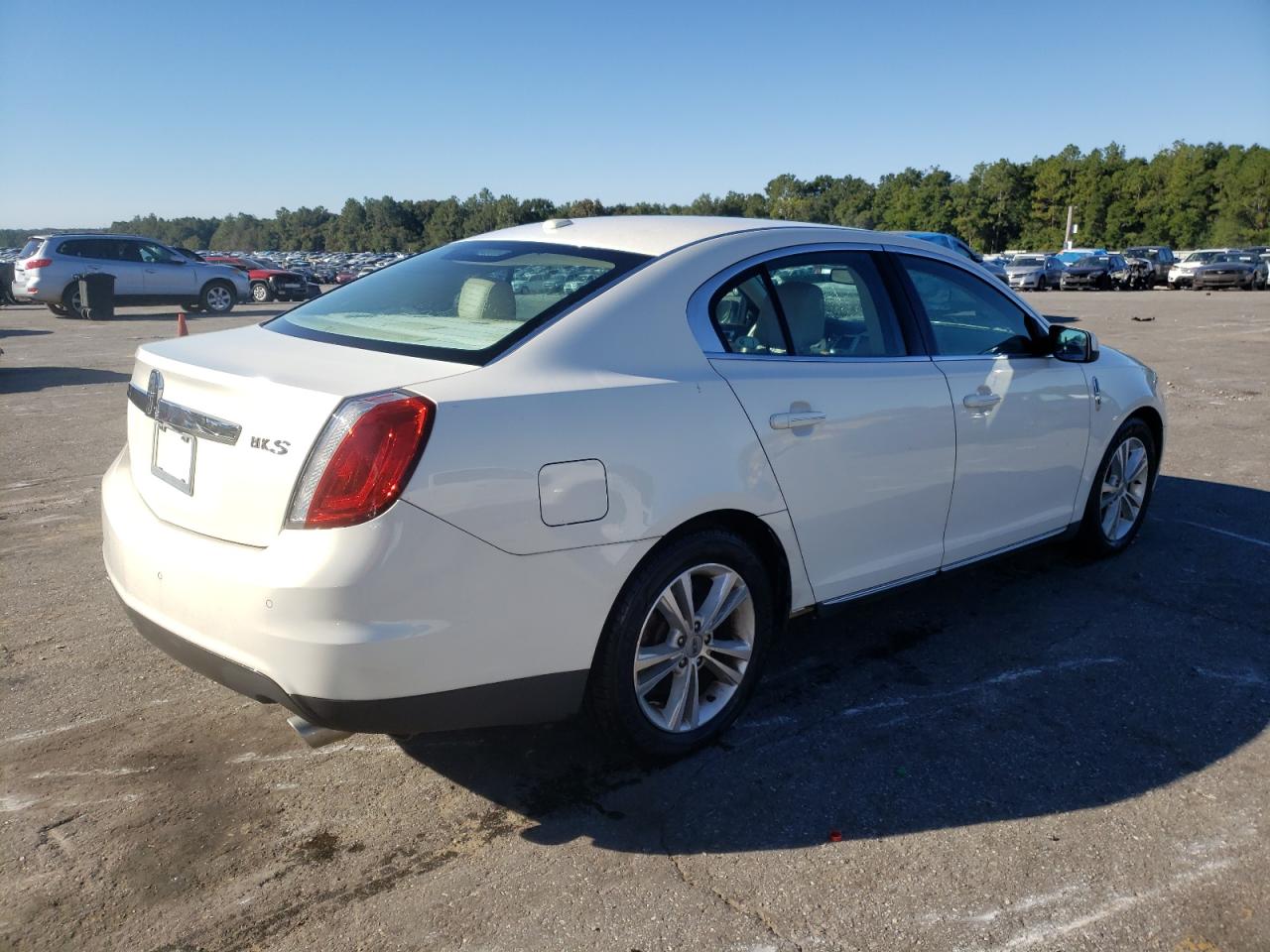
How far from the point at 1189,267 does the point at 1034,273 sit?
17.8 feet

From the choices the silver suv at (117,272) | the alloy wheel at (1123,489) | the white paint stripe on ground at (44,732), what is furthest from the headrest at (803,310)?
the silver suv at (117,272)

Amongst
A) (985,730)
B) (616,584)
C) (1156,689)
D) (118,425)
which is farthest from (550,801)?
(118,425)

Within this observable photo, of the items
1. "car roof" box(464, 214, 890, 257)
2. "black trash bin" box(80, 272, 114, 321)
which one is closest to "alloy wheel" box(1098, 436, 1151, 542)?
"car roof" box(464, 214, 890, 257)

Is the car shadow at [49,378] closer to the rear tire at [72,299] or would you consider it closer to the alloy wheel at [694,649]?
the rear tire at [72,299]

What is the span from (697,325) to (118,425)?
7438 millimetres

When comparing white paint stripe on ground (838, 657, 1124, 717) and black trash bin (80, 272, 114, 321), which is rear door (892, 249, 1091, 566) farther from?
black trash bin (80, 272, 114, 321)

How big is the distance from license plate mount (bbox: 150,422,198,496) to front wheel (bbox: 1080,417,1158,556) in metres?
4.06

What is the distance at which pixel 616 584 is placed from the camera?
2914mm

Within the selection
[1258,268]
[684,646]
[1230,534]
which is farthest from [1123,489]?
[1258,268]

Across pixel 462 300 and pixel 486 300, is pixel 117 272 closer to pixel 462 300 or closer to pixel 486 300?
pixel 462 300

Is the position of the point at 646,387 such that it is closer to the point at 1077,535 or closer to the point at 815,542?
the point at 815,542

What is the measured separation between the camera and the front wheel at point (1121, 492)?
5.07m

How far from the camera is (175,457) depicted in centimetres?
301

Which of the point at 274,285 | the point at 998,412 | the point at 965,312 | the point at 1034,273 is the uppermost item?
the point at 965,312
